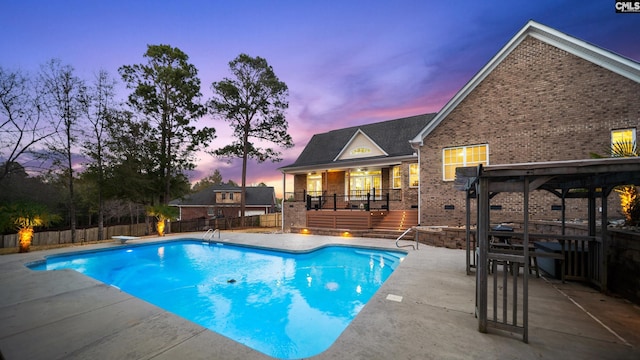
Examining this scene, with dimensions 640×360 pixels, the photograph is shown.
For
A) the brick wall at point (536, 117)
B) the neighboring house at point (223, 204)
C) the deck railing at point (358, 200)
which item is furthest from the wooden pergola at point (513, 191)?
the neighboring house at point (223, 204)

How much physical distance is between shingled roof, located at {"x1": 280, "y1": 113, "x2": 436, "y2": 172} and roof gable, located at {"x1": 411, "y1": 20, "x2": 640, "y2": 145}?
15.7 ft

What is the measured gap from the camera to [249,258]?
10961mm

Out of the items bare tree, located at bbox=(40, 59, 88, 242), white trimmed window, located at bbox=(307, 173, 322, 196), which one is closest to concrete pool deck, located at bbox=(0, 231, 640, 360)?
bare tree, located at bbox=(40, 59, 88, 242)

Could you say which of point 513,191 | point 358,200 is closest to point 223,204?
point 358,200

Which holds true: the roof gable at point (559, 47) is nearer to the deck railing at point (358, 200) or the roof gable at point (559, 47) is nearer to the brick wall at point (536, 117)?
the brick wall at point (536, 117)

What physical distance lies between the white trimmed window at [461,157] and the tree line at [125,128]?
15024 millimetres

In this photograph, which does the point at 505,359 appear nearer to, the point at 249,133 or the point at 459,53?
the point at 459,53

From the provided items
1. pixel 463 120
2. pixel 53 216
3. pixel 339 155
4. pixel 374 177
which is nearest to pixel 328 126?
pixel 339 155

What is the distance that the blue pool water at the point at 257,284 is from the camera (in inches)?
200

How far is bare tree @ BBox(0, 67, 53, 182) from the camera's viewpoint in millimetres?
13320

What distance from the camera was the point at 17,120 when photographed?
13.8 metres

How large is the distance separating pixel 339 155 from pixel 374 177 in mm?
3528

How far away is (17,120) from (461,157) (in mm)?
25689

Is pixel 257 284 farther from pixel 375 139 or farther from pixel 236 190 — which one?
pixel 236 190
